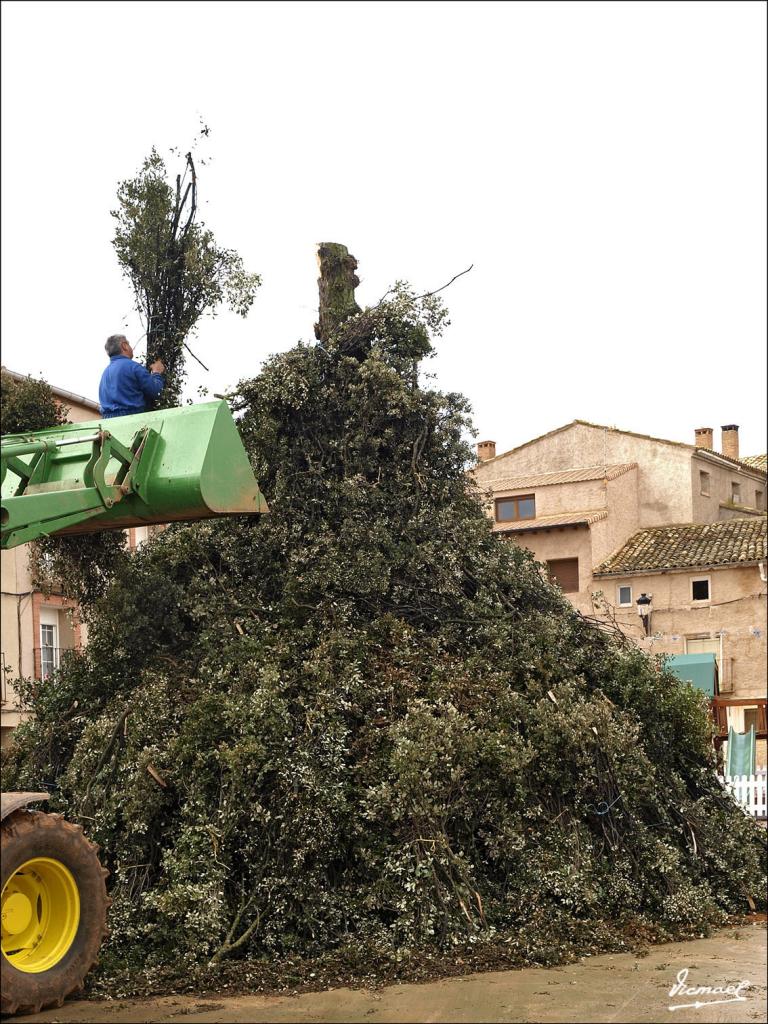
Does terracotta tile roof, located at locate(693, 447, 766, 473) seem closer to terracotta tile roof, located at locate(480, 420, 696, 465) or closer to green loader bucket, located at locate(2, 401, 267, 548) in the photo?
terracotta tile roof, located at locate(480, 420, 696, 465)

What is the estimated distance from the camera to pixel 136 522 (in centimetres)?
841

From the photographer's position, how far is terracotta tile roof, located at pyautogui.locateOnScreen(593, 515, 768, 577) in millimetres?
31344

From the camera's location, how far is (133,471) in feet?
26.6

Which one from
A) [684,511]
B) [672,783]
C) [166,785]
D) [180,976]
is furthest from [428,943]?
[684,511]

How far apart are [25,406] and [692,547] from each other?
24.5 m

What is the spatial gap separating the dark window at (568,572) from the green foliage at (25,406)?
2419 centimetres

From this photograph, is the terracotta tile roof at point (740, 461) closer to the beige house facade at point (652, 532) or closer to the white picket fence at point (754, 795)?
the beige house facade at point (652, 532)

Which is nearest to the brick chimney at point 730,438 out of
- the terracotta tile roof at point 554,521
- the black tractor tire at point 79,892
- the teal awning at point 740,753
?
the terracotta tile roof at point 554,521

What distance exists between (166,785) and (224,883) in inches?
33.2

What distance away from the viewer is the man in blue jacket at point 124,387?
31.3 feet

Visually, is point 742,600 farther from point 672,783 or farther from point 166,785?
point 166,785

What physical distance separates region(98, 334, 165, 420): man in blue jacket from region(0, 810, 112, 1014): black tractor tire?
3466mm

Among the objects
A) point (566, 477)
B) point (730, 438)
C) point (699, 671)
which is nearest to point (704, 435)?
point (730, 438)

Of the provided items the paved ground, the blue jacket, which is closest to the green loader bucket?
the blue jacket
